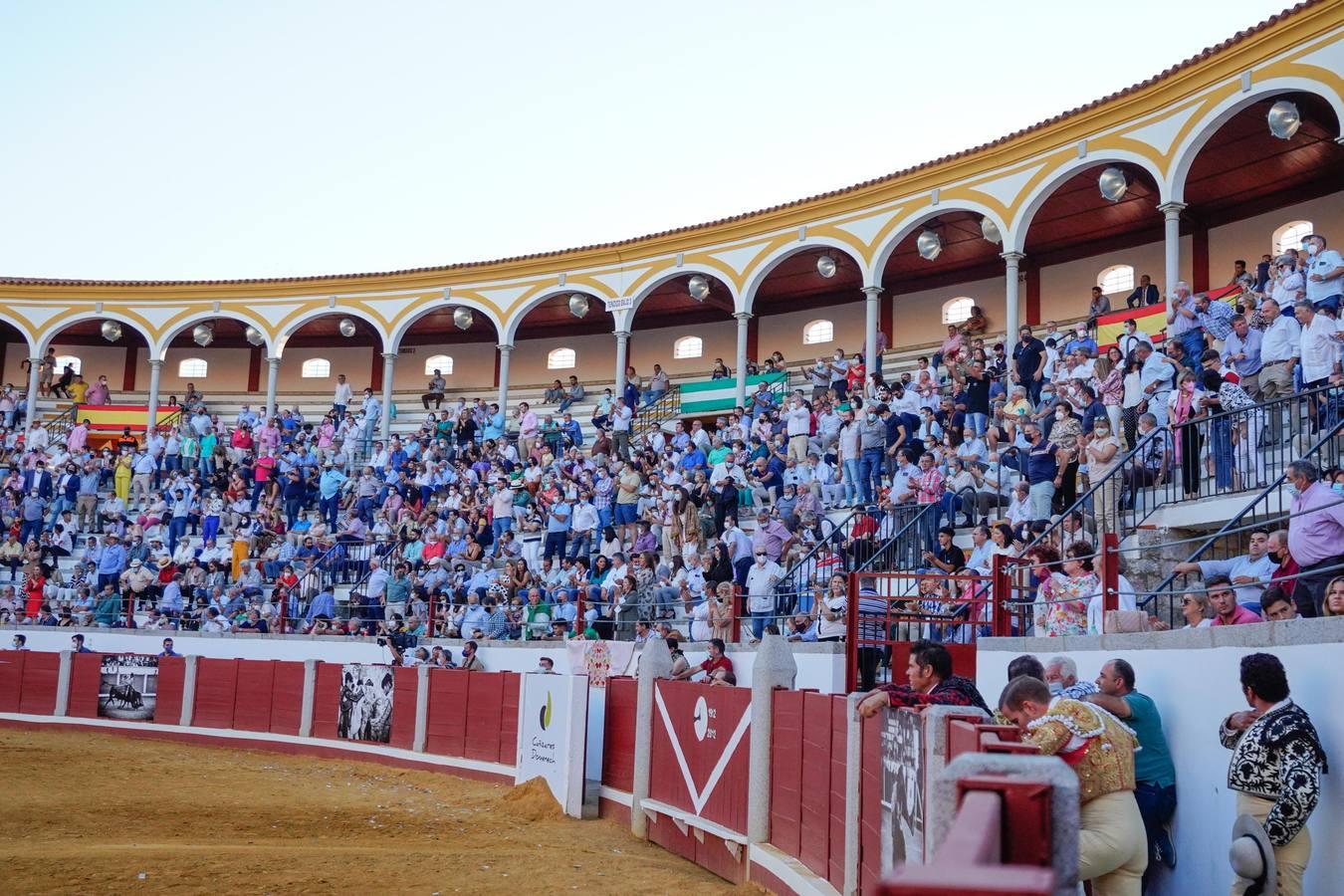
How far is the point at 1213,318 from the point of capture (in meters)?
13.9

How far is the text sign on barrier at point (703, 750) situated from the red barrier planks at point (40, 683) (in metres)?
13.1

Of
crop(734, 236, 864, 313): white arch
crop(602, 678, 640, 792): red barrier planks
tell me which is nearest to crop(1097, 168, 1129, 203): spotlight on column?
crop(734, 236, 864, 313): white arch

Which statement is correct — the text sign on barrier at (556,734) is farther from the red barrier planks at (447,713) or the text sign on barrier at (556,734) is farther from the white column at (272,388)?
the white column at (272,388)

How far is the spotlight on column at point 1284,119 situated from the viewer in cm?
1588

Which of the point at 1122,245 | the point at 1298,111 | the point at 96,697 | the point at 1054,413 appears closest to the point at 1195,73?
the point at 1298,111

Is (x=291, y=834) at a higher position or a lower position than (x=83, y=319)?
lower

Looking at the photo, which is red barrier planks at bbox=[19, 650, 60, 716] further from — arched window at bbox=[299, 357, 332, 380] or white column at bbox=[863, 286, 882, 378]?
arched window at bbox=[299, 357, 332, 380]

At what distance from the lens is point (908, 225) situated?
22125mm

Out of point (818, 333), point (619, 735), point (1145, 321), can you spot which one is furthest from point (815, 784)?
point (818, 333)

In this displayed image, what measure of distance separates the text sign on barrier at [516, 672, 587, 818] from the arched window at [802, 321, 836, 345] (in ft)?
47.1

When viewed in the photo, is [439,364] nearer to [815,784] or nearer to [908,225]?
[908,225]

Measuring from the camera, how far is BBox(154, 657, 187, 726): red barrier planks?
66.7 ft

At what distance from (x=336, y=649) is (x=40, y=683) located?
4.78 m

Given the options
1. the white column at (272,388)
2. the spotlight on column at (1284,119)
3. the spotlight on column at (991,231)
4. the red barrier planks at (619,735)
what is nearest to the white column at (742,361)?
the spotlight on column at (991,231)
